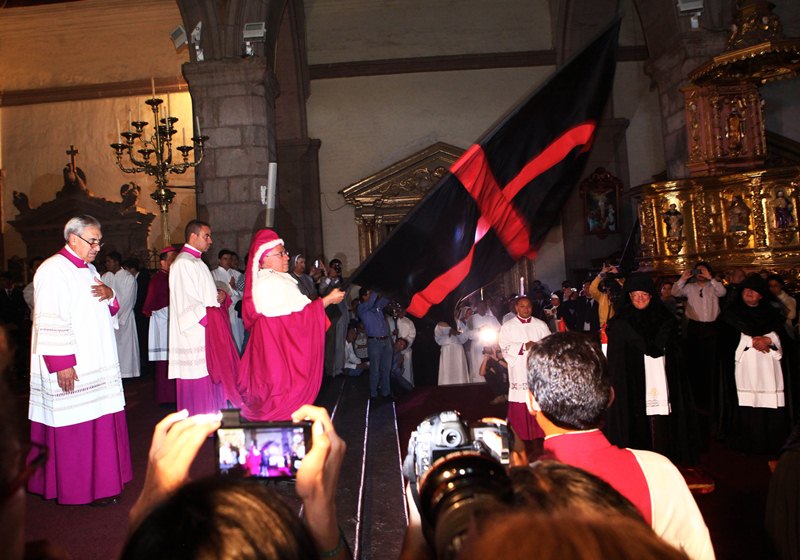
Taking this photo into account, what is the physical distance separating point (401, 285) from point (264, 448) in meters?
2.07

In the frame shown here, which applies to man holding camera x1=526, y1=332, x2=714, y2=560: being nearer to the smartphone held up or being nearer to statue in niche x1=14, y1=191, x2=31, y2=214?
the smartphone held up

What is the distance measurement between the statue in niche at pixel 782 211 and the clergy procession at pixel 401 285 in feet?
0.10

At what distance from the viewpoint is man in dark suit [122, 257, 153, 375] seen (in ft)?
32.0

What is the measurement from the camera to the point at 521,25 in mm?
16375

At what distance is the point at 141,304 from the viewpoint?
32.7 ft

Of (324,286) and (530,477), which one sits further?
(324,286)

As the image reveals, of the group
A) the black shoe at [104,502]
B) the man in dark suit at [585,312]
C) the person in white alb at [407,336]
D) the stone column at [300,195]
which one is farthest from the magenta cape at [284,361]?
the stone column at [300,195]

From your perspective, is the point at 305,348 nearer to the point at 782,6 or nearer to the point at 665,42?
the point at 665,42

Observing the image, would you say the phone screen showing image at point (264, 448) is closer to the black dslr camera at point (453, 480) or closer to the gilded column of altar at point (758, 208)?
the black dslr camera at point (453, 480)

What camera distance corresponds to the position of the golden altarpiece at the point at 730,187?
8797 millimetres

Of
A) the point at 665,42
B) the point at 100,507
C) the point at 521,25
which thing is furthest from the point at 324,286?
the point at 521,25

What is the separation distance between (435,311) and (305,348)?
1770mm

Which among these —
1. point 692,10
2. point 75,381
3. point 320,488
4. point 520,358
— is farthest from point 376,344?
point 320,488

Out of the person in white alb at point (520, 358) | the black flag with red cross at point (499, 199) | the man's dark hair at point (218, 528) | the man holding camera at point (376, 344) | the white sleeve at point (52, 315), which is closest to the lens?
the man's dark hair at point (218, 528)
